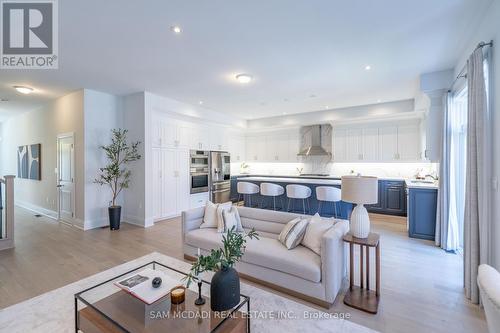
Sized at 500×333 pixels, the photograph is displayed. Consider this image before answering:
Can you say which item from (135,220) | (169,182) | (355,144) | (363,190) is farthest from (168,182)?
(355,144)

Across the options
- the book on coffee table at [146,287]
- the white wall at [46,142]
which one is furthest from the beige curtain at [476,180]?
the white wall at [46,142]

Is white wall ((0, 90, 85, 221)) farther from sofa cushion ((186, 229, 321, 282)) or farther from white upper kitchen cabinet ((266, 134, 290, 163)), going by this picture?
white upper kitchen cabinet ((266, 134, 290, 163))

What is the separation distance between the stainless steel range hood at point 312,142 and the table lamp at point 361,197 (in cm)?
521

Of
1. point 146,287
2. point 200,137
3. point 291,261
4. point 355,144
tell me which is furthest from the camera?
point 355,144

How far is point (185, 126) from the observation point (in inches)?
251

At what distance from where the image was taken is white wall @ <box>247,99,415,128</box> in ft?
19.9

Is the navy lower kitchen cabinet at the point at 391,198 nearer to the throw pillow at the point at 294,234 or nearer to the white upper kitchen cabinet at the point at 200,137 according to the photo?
the throw pillow at the point at 294,234

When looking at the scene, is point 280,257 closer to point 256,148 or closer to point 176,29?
point 176,29

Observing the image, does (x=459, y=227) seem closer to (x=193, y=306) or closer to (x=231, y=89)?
(x=193, y=306)

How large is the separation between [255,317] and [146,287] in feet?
3.41

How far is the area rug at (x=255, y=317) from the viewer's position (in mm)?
2029

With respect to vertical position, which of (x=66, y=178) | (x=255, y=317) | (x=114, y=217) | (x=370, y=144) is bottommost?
(x=255, y=317)

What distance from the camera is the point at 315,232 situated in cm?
263

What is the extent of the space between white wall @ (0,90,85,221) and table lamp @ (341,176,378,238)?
5.37 m
